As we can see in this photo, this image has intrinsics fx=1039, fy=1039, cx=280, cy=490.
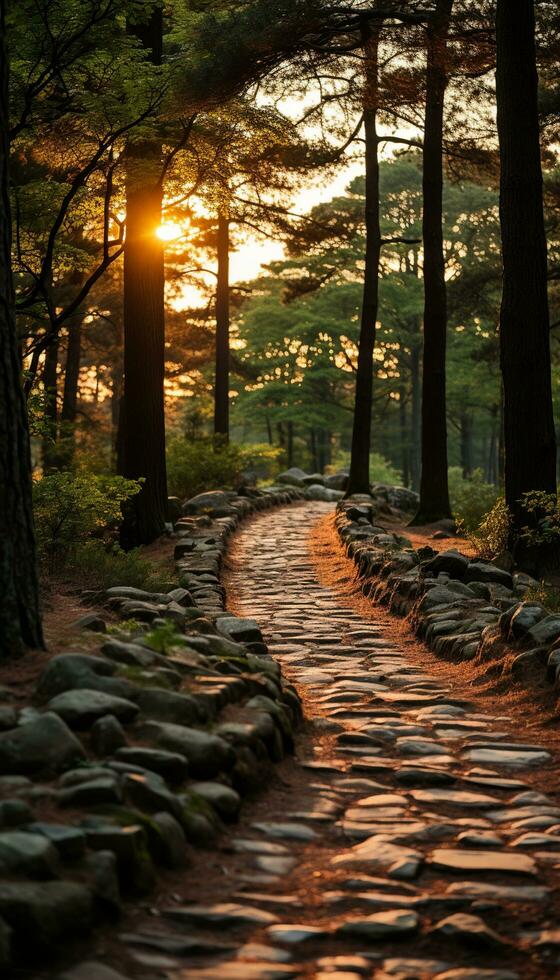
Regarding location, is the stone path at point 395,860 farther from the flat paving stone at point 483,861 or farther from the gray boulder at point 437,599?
the gray boulder at point 437,599

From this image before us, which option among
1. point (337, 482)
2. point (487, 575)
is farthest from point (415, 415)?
point (487, 575)

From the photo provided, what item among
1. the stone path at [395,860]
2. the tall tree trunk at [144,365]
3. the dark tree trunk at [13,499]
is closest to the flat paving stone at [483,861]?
the stone path at [395,860]

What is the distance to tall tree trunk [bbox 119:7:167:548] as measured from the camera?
527 inches

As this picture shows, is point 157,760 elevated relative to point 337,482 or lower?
lower

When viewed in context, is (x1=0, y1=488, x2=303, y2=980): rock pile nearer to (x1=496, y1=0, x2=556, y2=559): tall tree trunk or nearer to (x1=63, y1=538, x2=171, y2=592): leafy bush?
(x1=63, y1=538, x2=171, y2=592): leafy bush

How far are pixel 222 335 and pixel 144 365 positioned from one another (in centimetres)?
1240

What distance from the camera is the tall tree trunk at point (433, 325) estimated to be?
53.9 feet

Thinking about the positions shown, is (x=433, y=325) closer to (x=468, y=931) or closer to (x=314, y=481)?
(x=314, y=481)

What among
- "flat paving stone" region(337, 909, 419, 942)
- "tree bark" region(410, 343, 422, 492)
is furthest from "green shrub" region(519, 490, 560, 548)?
"tree bark" region(410, 343, 422, 492)

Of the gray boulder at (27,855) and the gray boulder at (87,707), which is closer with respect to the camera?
the gray boulder at (27,855)

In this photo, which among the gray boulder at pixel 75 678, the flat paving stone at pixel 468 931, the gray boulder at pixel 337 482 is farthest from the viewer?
the gray boulder at pixel 337 482

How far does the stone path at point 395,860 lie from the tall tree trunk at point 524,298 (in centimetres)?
406

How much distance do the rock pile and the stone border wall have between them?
A: 1.82 meters

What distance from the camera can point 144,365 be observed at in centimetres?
1365
